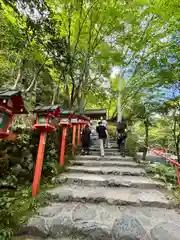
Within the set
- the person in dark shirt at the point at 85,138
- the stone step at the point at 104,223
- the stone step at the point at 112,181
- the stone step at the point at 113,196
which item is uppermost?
the person in dark shirt at the point at 85,138

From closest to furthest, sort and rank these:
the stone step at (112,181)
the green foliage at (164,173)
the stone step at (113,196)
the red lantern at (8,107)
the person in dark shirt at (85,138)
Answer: the red lantern at (8,107) < the stone step at (113,196) < the stone step at (112,181) < the green foliage at (164,173) < the person in dark shirt at (85,138)

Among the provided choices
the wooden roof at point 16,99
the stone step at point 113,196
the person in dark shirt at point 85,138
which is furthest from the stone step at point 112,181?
the wooden roof at point 16,99

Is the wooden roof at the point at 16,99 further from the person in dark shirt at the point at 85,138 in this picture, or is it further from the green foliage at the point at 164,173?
the green foliage at the point at 164,173

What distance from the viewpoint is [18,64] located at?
8195 millimetres

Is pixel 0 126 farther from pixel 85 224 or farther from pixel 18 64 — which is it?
pixel 18 64

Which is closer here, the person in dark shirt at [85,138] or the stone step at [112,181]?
the stone step at [112,181]

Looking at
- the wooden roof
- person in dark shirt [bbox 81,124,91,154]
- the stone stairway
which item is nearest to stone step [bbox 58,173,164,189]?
the stone stairway

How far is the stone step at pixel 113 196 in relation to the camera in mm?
3262

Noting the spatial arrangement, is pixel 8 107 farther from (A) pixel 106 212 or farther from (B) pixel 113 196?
(B) pixel 113 196

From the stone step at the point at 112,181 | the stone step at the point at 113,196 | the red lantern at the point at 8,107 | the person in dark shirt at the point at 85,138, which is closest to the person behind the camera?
the red lantern at the point at 8,107

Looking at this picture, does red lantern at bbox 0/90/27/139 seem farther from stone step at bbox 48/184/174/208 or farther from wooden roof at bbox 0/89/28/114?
stone step at bbox 48/184/174/208

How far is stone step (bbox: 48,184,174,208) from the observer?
10.7 ft

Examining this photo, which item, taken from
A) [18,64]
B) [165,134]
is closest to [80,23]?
[18,64]

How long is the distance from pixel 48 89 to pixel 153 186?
35.0 ft
